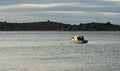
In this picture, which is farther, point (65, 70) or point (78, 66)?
point (78, 66)

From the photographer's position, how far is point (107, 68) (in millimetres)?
63281

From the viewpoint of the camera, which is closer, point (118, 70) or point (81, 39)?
point (118, 70)

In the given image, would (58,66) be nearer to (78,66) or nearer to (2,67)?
(78,66)

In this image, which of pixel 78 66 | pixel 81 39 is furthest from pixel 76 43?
pixel 78 66

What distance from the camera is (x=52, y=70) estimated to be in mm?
60406

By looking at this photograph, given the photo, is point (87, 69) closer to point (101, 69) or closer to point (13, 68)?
point (101, 69)

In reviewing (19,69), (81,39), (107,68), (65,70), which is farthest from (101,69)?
(81,39)

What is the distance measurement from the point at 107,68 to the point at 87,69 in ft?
10.3

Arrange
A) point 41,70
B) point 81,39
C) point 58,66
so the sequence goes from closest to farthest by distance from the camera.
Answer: point 41,70 < point 58,66 < point 81,39

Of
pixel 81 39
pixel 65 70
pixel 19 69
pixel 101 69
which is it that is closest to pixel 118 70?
→ pixel 101 69

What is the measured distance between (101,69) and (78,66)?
4.77 meters

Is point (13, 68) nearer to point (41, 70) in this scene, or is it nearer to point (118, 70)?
point (41, 70)

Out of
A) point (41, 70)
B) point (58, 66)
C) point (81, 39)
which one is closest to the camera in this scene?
point (41, 70)

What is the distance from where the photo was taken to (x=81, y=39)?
13038 centimetres
